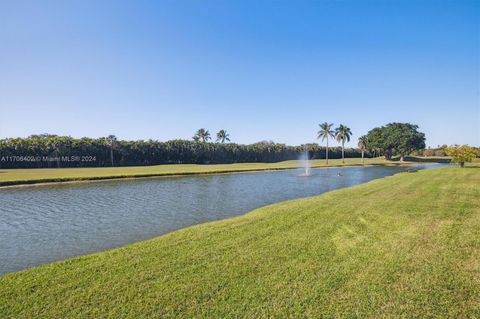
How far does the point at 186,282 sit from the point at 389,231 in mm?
7966

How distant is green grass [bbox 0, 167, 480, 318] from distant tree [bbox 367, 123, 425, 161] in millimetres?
110453

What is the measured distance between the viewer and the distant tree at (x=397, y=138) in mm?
109188

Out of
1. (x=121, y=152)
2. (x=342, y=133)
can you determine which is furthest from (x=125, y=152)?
(x=342, y=133)

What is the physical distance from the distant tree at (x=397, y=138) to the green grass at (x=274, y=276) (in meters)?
110

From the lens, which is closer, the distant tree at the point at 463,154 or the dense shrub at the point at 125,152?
the distant tree at the point at 463,154

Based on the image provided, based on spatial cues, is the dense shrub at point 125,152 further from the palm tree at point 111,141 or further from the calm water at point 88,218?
the calm water at point 88,218

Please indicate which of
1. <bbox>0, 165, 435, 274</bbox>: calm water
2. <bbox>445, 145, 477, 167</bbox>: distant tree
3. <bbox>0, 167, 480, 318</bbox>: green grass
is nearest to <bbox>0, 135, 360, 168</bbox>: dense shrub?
<bbox>0, 165, 435, 274</bbox>: calm water

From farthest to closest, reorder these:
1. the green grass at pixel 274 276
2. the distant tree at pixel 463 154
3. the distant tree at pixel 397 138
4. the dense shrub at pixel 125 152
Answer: the distant tree at pixel 397 138
the dense shrub at pixel 125 152
the distant tree at pixel 463 154
the green grass at pixel 274 276

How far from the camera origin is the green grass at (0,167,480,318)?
239 inches

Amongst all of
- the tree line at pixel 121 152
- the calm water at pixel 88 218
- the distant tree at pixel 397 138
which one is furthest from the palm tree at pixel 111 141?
the distant tree at pixel 397 138

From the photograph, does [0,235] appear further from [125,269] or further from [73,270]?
[125,269]

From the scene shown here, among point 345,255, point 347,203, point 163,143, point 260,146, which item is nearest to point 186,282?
point 345,255

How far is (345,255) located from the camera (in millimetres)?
8742

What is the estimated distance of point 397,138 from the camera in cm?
11006
